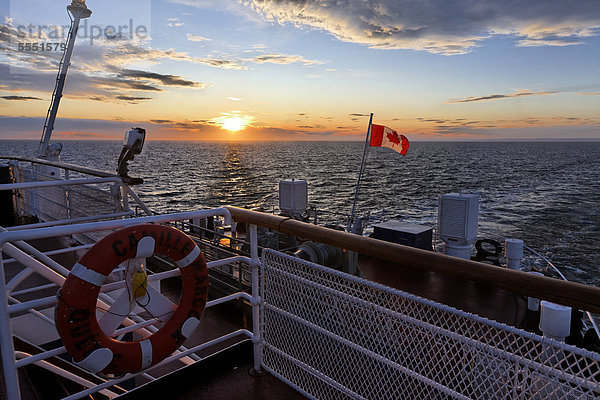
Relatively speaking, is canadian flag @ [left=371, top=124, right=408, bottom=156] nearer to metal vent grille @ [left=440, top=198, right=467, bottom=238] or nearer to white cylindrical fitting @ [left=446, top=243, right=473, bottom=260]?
metal vent grille @ [left=440, top=198, right=467, bottom=238]

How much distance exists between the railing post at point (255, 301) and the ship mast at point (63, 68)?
10.1 m

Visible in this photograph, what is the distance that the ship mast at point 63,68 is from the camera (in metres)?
10.2

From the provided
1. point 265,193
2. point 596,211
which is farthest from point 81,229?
point 265,193

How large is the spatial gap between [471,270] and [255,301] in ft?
5.04

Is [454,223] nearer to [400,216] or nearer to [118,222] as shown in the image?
[118,222]

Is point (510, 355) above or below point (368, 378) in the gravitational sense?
above

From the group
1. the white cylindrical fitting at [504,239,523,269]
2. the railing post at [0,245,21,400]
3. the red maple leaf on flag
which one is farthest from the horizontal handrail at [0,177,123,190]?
the red maple leaf on flag

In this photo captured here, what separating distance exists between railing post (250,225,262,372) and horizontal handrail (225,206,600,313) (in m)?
0.36

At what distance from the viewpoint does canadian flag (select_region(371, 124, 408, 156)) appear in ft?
35.6

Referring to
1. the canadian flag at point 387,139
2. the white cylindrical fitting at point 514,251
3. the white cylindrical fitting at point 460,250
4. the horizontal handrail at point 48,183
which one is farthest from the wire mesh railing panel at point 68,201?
the white cylindrical fitting at point 460,250

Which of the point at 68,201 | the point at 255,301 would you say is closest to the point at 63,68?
the point at 68,201

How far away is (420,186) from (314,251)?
47.1 metres

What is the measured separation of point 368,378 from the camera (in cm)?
217

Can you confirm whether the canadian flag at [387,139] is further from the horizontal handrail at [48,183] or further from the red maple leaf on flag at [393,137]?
the horizontal handrail at [48,183]
